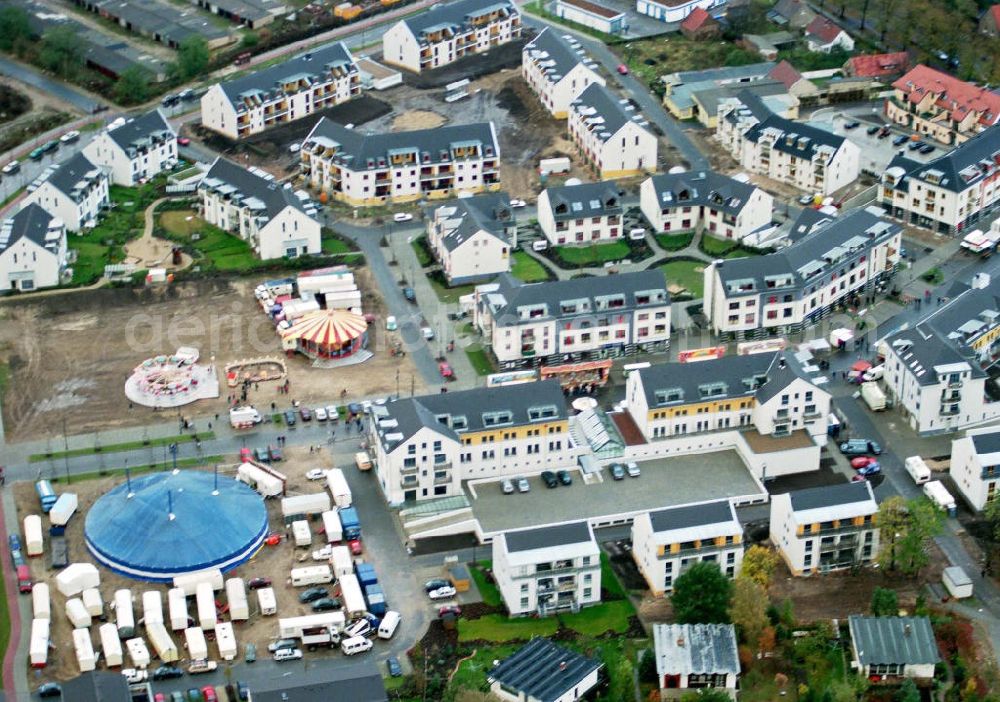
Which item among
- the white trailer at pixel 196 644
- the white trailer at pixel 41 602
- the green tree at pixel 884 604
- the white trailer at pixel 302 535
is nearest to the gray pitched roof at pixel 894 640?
the green tree at pixel 884 604

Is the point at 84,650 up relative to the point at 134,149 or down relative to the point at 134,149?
up

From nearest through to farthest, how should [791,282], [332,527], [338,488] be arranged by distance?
[332,527], [338,488], [791,282]

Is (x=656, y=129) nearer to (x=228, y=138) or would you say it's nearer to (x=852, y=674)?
(x=228, y=138)

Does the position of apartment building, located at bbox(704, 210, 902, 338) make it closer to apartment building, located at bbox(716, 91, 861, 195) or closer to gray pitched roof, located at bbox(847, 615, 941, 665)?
apartment building, located at bbox(716, 91, 861, 195)

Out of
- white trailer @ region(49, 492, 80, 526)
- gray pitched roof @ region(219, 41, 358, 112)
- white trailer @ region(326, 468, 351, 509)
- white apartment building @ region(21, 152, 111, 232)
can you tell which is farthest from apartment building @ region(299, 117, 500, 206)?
white trailer @ region(49, 492, 80, 526)

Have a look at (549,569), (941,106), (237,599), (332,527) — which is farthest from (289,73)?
(549,569)

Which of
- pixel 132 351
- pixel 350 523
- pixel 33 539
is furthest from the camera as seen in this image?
pixel 132 351

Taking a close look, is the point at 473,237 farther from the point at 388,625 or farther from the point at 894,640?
the point at 894,640

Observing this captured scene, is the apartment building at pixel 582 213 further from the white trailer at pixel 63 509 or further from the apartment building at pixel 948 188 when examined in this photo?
the white trailer at pixel 63 509
